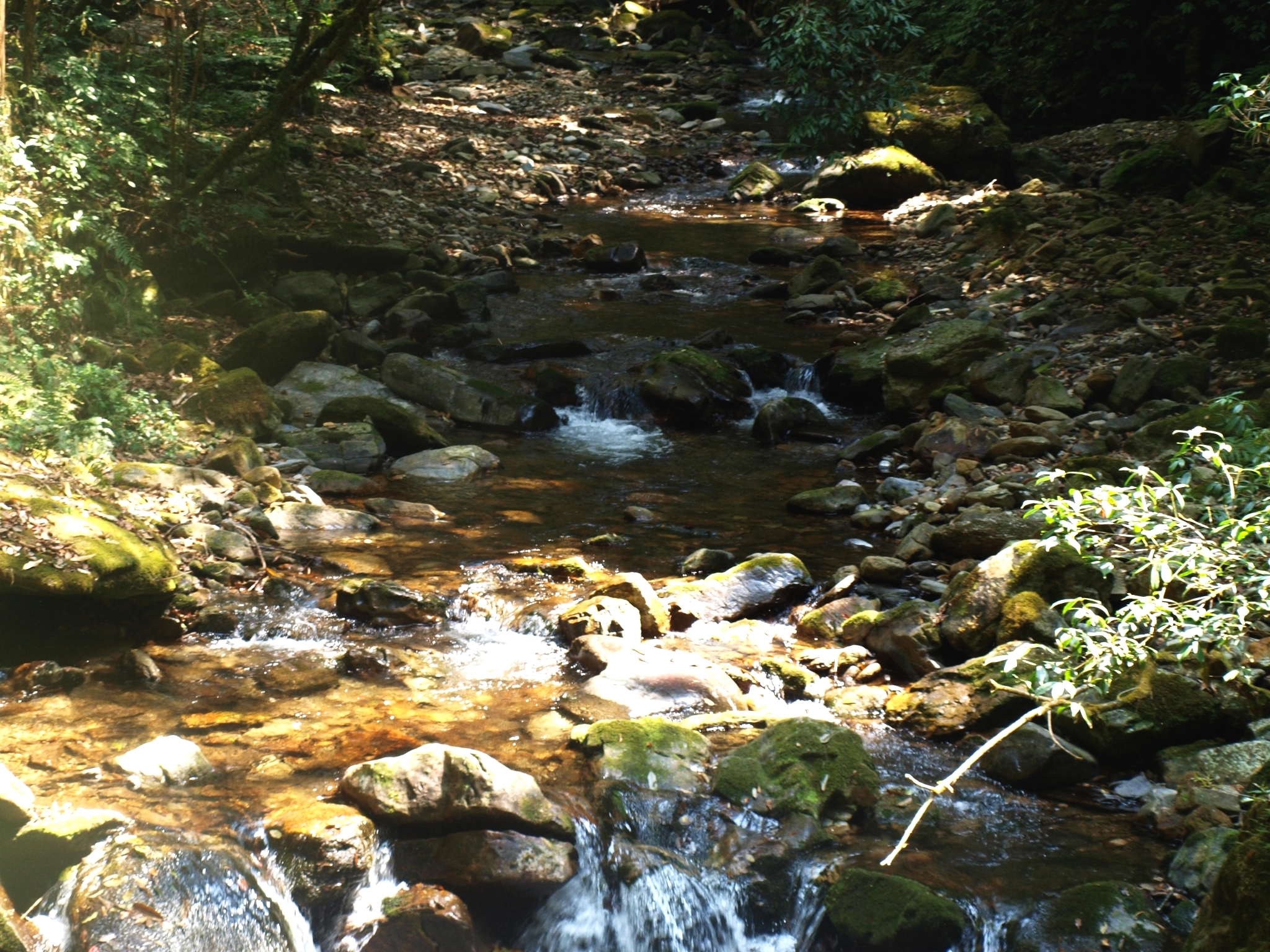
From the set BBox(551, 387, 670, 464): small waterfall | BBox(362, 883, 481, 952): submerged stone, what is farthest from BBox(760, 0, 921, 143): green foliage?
BBox(362, 883, 481, 952): submerged stone

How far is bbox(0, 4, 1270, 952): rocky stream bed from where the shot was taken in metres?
3.38

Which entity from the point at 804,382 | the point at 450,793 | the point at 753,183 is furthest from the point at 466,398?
the point at 753,183

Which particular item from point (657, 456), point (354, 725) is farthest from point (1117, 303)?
point (354, 725)

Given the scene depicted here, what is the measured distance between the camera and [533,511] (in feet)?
22.3

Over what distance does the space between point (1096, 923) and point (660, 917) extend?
138cm

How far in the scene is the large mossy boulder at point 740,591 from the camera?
548 cm

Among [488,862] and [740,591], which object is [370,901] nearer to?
[488,862]

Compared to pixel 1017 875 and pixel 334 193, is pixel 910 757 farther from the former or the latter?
pixel 334 193

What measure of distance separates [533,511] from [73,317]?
358cm

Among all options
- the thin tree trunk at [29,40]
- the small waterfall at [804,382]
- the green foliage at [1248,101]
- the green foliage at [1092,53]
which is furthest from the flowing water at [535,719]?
the green foliage at [1092,53]

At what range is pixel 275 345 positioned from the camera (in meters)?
8.42

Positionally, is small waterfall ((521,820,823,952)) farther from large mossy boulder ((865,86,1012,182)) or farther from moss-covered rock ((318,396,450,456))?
large mossy boulder ((865,86,1012,182))

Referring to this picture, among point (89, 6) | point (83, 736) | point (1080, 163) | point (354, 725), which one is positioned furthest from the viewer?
point (1080, 163)

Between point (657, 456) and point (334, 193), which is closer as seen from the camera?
point (657, 456)
